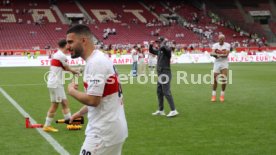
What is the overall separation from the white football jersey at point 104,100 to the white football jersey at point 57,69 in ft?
16.8

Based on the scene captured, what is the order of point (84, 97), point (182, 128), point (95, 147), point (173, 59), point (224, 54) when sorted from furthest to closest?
1. point (173, 59)
2. point (224, 54)
3. point (182, 128)
4. point (95, 147)
5. point (84, 97)

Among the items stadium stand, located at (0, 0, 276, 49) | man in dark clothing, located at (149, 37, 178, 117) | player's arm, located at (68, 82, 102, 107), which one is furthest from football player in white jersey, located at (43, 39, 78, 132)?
stadium stand, located at (0, 0, 276, 49)

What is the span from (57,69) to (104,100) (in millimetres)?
5371

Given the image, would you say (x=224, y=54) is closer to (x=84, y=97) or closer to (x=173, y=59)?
(x=84, y=97)

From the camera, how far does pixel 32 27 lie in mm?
53469

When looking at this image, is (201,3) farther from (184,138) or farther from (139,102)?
(184,138)

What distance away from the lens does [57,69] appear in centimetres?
942

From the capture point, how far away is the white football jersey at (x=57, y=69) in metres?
9.32

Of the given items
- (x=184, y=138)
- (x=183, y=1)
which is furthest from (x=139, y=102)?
(x=183, y=1)

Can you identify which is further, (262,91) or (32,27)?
(32,27)

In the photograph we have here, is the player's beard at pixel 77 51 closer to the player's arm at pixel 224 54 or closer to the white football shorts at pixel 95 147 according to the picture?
the white football shorts at pixel 95 147

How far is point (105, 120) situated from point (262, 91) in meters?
14.0

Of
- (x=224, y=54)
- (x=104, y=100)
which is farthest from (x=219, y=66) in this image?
(x=104, y=100)

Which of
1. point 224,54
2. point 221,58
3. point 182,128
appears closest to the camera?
point 182,128
